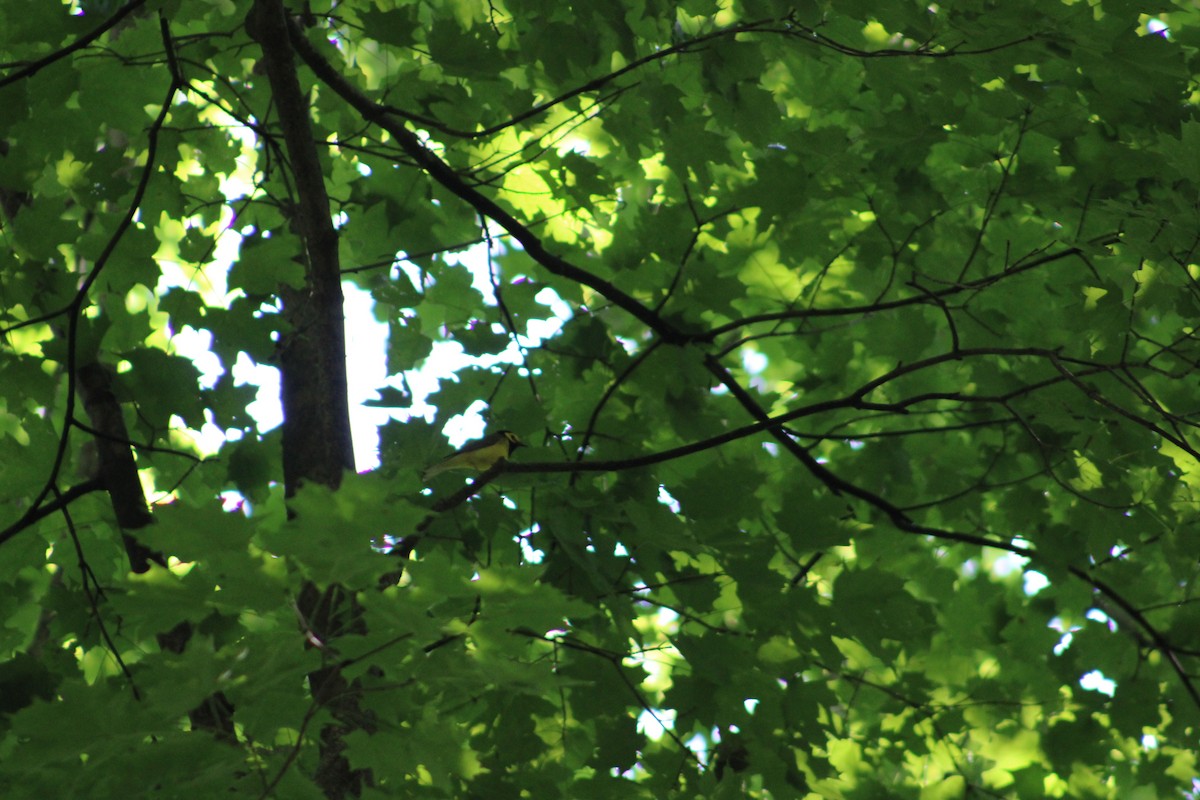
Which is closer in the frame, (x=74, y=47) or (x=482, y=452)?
(x=74, y=47)

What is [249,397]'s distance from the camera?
354 centimetres

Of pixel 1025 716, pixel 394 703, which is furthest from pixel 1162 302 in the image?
pixel 1025 716

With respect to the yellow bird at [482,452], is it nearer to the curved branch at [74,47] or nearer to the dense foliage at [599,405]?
the dense foliage at [599,405]

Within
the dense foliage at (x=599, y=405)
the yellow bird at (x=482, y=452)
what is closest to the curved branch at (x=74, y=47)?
the dense foliage at (x=599, y=405)

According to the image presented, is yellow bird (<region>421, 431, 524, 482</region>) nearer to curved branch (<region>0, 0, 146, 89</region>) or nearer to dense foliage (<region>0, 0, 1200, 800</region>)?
dense foliage (<region>0, 0, 1200, 800</region>)

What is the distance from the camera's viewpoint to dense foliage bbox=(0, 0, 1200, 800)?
207 centimetres

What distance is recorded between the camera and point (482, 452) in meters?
3.91

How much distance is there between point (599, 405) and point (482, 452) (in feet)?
1.56

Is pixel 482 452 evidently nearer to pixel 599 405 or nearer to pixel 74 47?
pixel 599 405

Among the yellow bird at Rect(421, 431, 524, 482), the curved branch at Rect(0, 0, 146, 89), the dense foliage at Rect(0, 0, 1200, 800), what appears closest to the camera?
the dense foliage at Rect(0, 0, 1200, 800)

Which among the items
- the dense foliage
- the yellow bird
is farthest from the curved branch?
the yellow bird

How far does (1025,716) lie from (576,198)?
132 inches

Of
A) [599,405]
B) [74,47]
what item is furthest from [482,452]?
[74,47]

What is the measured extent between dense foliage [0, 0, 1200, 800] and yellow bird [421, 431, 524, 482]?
14 cm
